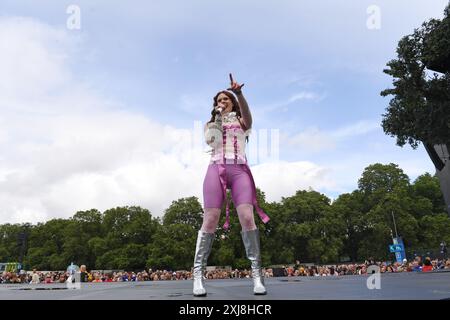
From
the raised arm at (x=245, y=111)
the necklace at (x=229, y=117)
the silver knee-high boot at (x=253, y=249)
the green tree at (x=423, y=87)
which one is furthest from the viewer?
the green tree at (x=423, y=87)

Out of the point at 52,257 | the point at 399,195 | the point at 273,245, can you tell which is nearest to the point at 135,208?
the point at 52,257

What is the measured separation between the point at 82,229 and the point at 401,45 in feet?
216

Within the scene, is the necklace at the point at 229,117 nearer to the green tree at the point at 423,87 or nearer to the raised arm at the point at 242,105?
the raised arm at the point at 242,105

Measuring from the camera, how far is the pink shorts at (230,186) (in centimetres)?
549

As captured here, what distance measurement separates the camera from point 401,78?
2334cm

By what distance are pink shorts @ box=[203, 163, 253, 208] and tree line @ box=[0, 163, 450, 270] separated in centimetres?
4825

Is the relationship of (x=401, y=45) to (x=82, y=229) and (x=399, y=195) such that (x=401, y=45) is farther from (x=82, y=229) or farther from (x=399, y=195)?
(x=82, y=229)

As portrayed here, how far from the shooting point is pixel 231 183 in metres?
5.61

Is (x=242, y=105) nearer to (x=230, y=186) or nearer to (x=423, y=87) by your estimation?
(x=230, y=186)

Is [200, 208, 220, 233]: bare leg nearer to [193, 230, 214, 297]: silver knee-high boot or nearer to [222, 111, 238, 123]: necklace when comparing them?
[193, 230, 214, 297]: silver knee-high boot

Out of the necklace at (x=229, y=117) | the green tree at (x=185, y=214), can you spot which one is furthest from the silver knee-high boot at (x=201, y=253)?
the green tree at (x=185, y=214)

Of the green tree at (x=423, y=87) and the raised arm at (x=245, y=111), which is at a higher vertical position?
the green tree at (x=423, y=87)

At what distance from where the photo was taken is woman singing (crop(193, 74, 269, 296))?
17.8 ft

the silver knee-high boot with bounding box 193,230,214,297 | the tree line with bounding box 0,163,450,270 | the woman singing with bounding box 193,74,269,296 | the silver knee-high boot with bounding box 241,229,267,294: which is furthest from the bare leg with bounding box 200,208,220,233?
the tree line with bounding box 0,163,450,270
